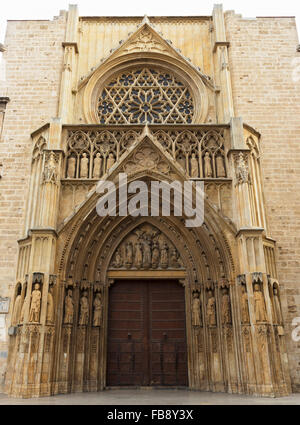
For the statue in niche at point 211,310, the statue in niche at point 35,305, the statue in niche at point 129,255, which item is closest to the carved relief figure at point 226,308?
the statue in niche at point 211,310

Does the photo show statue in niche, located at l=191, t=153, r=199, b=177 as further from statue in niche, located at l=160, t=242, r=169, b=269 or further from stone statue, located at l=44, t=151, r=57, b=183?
stone statue, located at l=44, t=151, r=57, b=183

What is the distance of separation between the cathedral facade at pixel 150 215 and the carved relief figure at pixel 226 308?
0.03m

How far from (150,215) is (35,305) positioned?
14.8ft

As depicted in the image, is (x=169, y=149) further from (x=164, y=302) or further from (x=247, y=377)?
(x=247, y=377)

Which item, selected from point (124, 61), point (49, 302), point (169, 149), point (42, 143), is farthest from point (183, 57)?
point (49, 302)

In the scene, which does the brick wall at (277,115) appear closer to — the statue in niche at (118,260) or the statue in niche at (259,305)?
the statue in niche at (259,305)

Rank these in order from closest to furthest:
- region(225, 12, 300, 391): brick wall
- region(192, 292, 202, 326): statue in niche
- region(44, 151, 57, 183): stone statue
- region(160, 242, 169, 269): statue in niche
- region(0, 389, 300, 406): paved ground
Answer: region(0, 389, 300, 406): paved ground, region(192, 292, 202, 326): statue in niche, region(44, 151, 57, 183): stone statue, region(225, 12, 300, 391): brick wall, region(160, 242, 169, 269): statue in niche

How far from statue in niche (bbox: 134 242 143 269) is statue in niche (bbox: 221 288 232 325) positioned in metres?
2.76

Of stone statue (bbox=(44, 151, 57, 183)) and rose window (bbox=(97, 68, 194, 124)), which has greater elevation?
rose window (bbox=(97, 68, 194, 124))

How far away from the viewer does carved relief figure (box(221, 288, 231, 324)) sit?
1020cm

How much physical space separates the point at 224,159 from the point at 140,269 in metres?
4.29

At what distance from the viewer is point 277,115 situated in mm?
13086

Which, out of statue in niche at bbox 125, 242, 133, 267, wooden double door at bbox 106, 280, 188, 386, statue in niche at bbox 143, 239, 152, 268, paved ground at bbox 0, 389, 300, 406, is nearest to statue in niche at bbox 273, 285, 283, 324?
paved ground at bbox 0, 389, 300, 406

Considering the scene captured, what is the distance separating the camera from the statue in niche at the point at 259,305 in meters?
9.41
